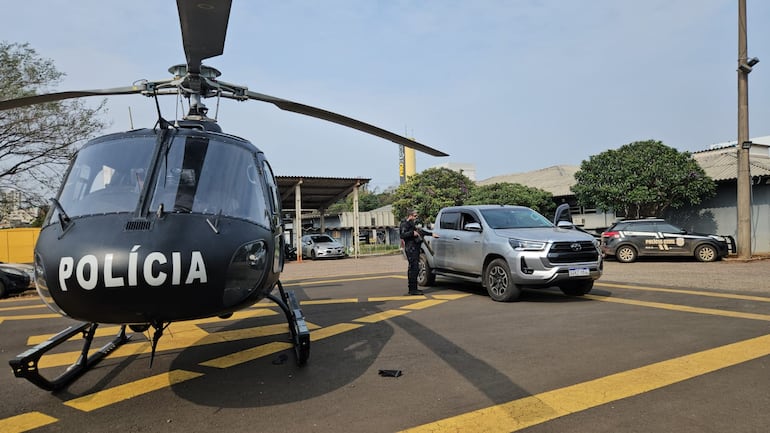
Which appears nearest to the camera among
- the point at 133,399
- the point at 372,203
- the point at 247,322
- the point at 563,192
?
the point at 133,399

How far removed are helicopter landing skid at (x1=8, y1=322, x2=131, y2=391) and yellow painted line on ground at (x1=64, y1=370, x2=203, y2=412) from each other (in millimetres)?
400

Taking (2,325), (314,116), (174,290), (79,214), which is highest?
(314,116)

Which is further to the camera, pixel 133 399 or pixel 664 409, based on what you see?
pixel 133 399

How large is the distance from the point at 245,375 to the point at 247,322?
9.52ft

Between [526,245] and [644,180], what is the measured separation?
15285mm

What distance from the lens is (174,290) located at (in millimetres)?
3211

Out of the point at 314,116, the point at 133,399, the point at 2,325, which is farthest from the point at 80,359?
the point at 2,325

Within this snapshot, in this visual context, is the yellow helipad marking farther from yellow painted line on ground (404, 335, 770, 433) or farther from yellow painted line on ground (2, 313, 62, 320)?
yellow painted line on ground (404, 335, 770, 433)

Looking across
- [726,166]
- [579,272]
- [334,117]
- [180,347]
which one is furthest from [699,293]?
[726,166]

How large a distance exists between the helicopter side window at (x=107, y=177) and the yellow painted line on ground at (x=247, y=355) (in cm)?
218

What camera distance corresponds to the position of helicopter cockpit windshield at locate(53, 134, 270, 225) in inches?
147

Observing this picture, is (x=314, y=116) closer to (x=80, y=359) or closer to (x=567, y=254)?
(x=80, y=359)

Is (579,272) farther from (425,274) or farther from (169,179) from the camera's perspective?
(169,179)

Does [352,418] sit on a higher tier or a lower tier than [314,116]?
lower
